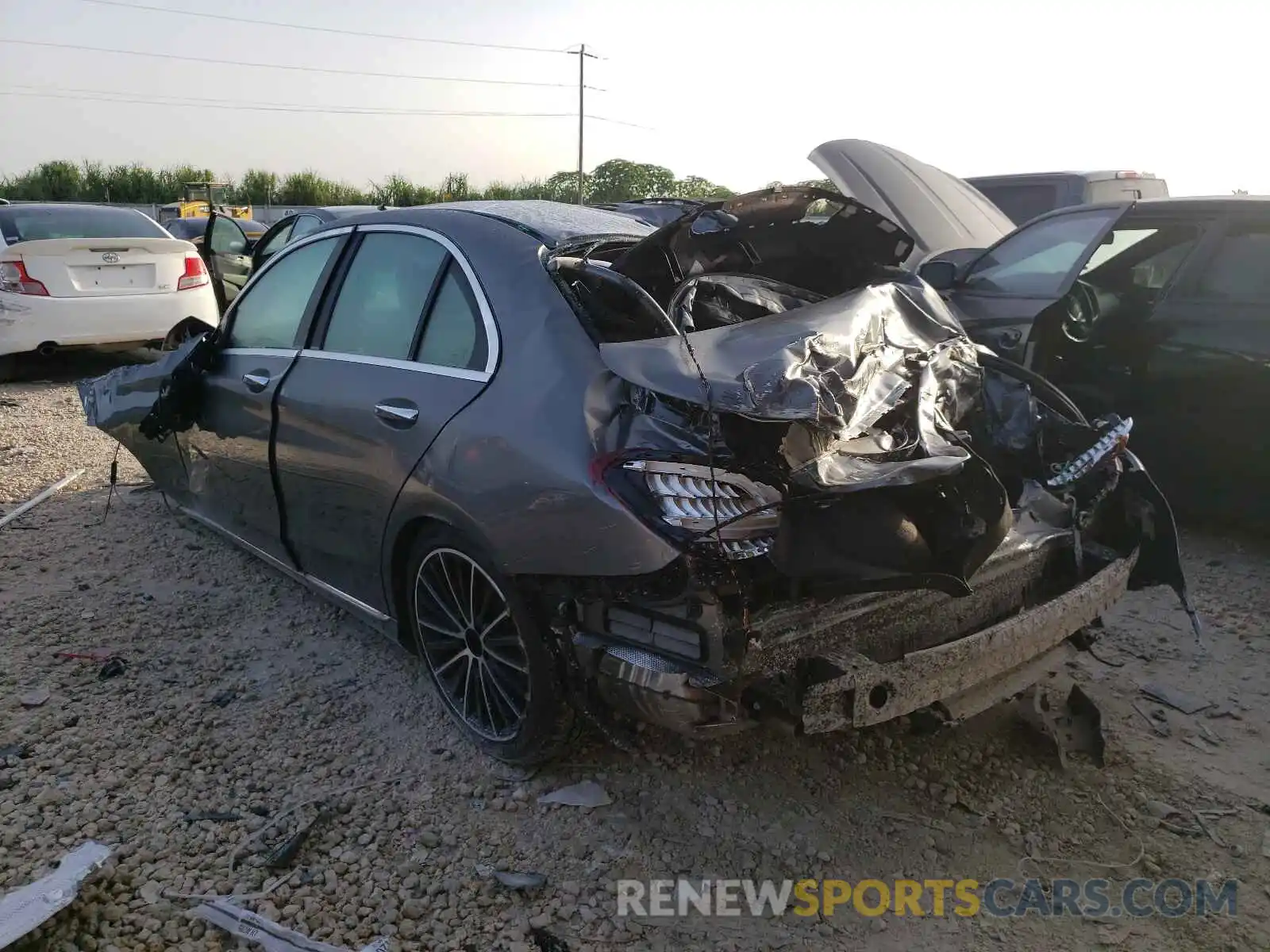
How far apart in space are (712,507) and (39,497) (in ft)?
16.4

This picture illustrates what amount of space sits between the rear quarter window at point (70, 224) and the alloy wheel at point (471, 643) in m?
7.38

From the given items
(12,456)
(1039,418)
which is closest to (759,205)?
(1039,418)

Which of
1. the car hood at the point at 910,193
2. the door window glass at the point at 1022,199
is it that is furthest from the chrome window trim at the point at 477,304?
the door window glass at the point at 1022,199

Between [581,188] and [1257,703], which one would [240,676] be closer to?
[1257,703]

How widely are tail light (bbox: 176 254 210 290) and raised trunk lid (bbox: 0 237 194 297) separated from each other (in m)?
0.05

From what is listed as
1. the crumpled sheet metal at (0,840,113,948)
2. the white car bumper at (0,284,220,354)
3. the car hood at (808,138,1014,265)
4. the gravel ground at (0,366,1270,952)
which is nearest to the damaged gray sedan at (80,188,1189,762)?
the gravel ground at (0,366,1270,952)

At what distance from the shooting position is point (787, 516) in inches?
89.7

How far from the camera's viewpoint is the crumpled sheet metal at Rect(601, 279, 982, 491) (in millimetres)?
2225

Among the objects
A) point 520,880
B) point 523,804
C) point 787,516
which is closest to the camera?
point 787,516

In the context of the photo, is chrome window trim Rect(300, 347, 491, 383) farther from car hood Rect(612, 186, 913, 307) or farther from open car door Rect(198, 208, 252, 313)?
open car door Rect(198, 208, 252, 313)

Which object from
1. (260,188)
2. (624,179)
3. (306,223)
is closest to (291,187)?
(260,188)

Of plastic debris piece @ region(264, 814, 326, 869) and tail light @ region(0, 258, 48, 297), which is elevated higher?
tail light @ region(0, 258, 48, 297)

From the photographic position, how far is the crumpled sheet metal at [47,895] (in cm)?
221

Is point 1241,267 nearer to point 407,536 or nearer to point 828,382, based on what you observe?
point 828,382
